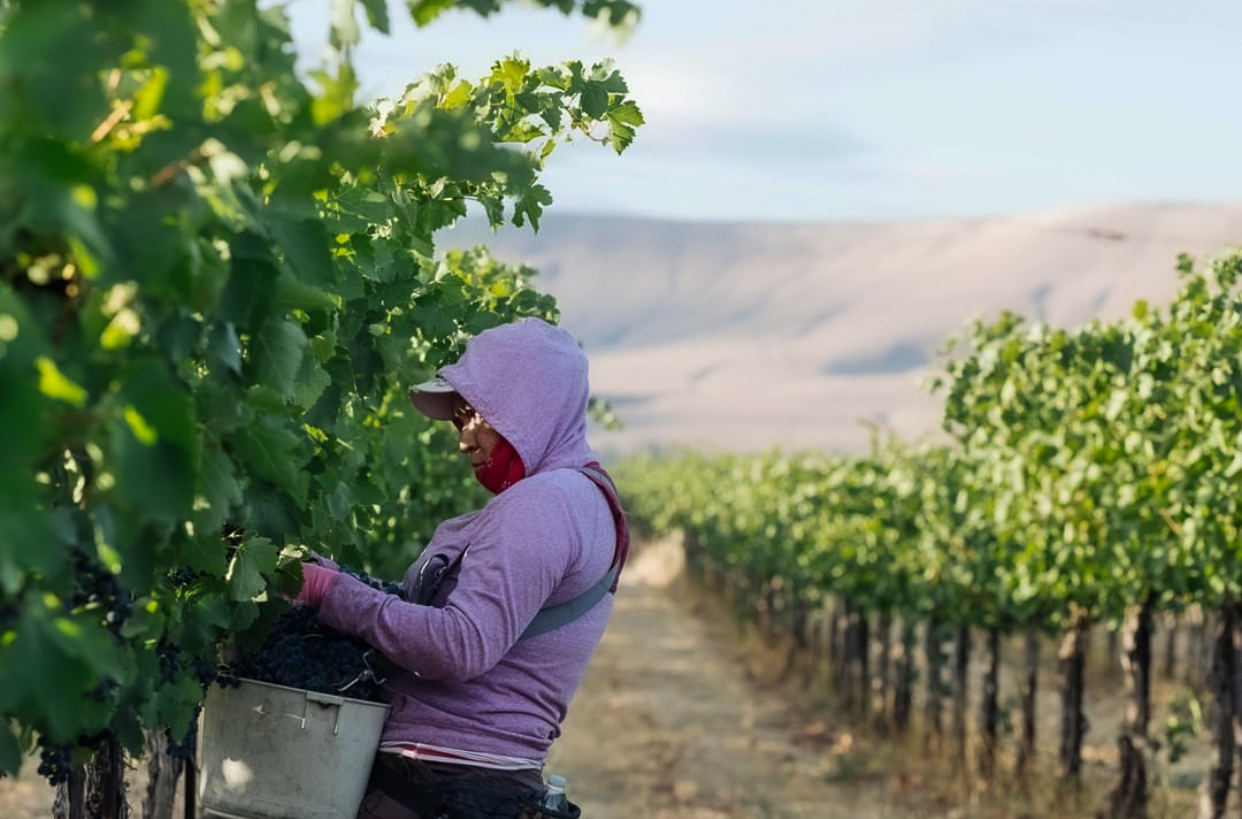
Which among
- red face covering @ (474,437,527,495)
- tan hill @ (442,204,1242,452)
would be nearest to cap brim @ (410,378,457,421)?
red face covering @ (474,437,527,495)

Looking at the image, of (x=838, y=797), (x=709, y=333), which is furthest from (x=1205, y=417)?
(x=709, y=333)

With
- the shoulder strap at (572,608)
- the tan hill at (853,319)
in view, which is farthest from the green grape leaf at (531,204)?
the tan hill at (853,319)

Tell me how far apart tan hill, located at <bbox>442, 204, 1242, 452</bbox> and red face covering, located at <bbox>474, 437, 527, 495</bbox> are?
116931mm

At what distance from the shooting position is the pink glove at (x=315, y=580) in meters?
3.29

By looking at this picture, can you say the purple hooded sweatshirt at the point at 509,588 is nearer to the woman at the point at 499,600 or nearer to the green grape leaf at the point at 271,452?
the woman at the point at 499,600

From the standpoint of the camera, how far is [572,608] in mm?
3354

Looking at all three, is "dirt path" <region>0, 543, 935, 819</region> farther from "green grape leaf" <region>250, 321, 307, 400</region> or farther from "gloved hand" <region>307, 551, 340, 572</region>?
"green grape leaf" <region>250, 321, 307, 400</region>

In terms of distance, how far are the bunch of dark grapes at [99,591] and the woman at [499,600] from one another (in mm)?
763

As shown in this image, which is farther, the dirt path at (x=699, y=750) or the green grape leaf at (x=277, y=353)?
the dirt path at (x=699, y=750)

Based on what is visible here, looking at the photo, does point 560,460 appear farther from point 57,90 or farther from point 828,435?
point 828,435

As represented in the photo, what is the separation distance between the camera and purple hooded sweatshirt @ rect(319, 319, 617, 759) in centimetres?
316

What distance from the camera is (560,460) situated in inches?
133

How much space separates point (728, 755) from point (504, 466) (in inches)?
464

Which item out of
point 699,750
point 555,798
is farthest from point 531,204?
point 699,750
